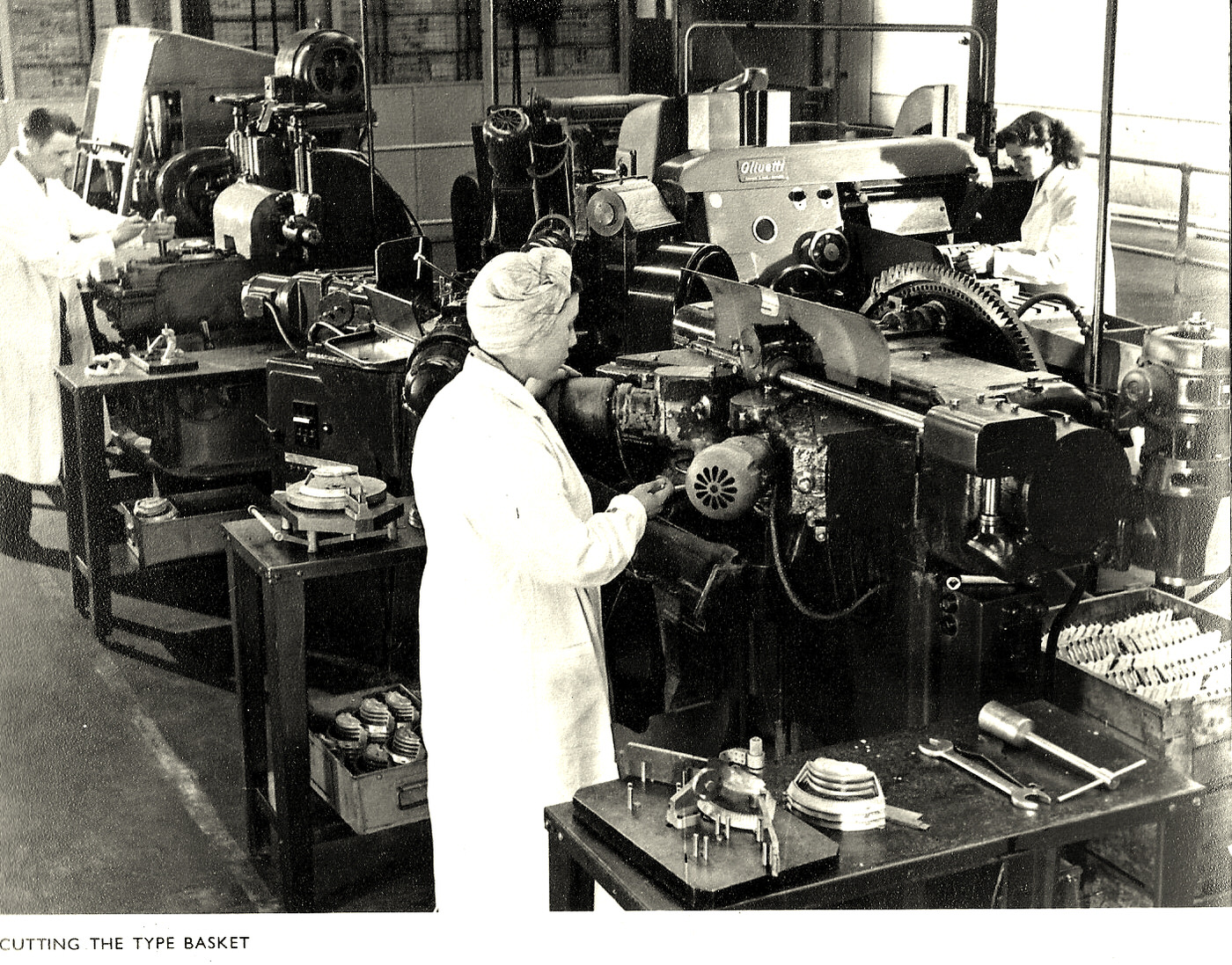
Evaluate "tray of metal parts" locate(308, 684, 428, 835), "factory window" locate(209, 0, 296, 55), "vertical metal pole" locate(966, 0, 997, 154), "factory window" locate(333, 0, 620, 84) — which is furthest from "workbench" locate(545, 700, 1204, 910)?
"factory window" locate(333, 0, 620, 84)

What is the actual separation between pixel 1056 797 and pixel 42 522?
15.1 ft

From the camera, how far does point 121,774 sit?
11.7 ft

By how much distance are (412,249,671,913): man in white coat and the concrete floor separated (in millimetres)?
689

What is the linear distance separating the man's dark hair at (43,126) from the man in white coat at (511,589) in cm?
267

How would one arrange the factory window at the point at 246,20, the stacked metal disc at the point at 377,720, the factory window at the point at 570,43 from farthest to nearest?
the factory window at the point at 570,43
the factory window at the point at 246,20
the stacked metal disc at the point at 377,720

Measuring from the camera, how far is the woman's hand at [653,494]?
2383 millimetres

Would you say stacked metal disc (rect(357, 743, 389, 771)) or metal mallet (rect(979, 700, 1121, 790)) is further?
stacked metal disc (rect(357, 743, 389, 771))

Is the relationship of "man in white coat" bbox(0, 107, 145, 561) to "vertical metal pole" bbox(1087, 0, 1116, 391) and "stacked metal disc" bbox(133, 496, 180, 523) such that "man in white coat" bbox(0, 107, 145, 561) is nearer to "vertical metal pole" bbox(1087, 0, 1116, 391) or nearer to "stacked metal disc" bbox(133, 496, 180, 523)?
"stacked metal disc" bbox(133, 496, 180, 523)

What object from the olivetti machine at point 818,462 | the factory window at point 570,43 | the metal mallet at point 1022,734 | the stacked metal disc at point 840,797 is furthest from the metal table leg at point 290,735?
the factory window at point 570,43

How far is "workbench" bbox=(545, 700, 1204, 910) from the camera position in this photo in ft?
5.76

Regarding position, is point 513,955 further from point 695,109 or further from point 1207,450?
point 695,109

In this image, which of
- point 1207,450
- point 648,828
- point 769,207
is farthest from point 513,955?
point 769,207

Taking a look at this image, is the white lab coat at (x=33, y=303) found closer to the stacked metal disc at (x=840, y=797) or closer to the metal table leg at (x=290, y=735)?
the metal table leg at (x=290, y=735)

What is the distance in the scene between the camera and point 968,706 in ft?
7.36
